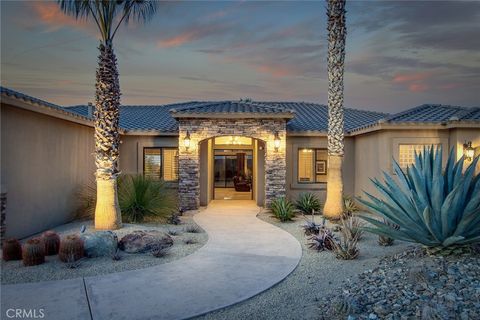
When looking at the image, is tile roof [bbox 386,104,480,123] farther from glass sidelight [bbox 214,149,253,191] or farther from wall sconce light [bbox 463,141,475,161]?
glass sidelight [bbox 214,149,253,191]

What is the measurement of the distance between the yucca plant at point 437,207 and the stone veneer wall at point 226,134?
344 inches

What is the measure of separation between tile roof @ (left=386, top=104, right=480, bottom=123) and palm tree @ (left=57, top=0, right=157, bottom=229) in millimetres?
10059

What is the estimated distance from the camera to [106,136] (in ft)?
34.0

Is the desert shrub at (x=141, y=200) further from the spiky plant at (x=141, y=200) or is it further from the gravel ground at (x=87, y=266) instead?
the gravel ground at (x=87, y=266)

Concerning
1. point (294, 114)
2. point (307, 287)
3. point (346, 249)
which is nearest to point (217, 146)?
point (294, 114)

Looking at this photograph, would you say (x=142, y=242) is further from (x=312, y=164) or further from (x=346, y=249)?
(x=312, y=164)

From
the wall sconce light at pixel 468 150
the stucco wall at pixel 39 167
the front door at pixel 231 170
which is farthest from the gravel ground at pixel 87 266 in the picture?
the front door at pixel 231 170

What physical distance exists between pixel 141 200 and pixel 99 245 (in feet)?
12.9

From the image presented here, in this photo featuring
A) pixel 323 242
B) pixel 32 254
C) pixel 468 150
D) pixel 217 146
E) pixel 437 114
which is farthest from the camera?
pixel 217 146

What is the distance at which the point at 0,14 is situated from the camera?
34.0 ft

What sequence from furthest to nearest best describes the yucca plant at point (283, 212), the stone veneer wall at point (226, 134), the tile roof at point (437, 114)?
1. the stone veneer wall at point (226, 134)
2. the tile roof at point (437, 114)
3. the yucca plant at point (283, 212)

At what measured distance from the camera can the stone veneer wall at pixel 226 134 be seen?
15.6 m

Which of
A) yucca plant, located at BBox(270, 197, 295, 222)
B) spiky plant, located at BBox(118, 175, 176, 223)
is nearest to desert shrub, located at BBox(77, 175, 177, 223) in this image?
spiky plant, located at BBox(118, 175, 176, 223)

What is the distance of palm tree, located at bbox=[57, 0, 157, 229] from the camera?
1011cm
